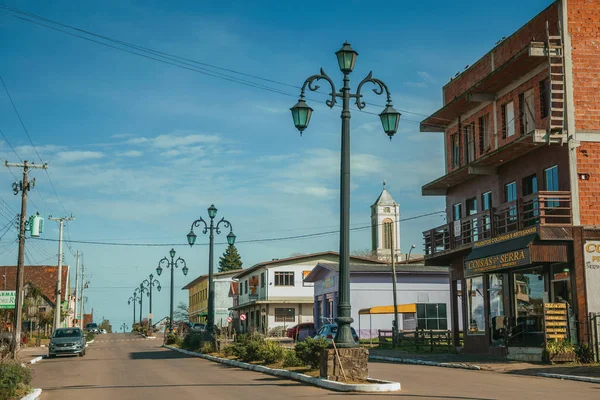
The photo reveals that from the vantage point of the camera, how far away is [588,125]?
960 inches

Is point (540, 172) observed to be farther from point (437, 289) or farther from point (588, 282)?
point (437, 289)

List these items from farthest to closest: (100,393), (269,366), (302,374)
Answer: (269,366) < (302,374) < (100,393)

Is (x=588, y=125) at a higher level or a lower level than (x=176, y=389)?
higher

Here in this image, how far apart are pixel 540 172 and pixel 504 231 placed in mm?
3314

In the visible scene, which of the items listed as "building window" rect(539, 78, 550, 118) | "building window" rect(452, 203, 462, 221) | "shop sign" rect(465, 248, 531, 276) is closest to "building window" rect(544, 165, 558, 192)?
"building window" rect(539, 78, 550, 118)

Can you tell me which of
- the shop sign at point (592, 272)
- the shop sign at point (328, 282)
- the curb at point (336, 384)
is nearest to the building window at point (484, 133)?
the shop sign at point (592, 272)

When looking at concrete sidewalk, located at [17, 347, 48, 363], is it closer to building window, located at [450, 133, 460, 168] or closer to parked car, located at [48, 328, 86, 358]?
parked car, located at [48, 328, 86, 358]

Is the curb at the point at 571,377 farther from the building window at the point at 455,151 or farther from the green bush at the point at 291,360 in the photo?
the building window at the point at 455,151

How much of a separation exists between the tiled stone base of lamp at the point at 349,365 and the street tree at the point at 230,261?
389 feet

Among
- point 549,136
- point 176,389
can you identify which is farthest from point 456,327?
point 176,389

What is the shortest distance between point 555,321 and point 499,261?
10.6 ft

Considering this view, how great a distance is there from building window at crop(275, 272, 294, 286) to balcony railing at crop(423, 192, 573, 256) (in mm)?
40235

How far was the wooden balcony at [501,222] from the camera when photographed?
23.8 m

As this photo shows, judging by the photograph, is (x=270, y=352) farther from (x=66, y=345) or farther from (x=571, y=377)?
(x=66, y=345)
